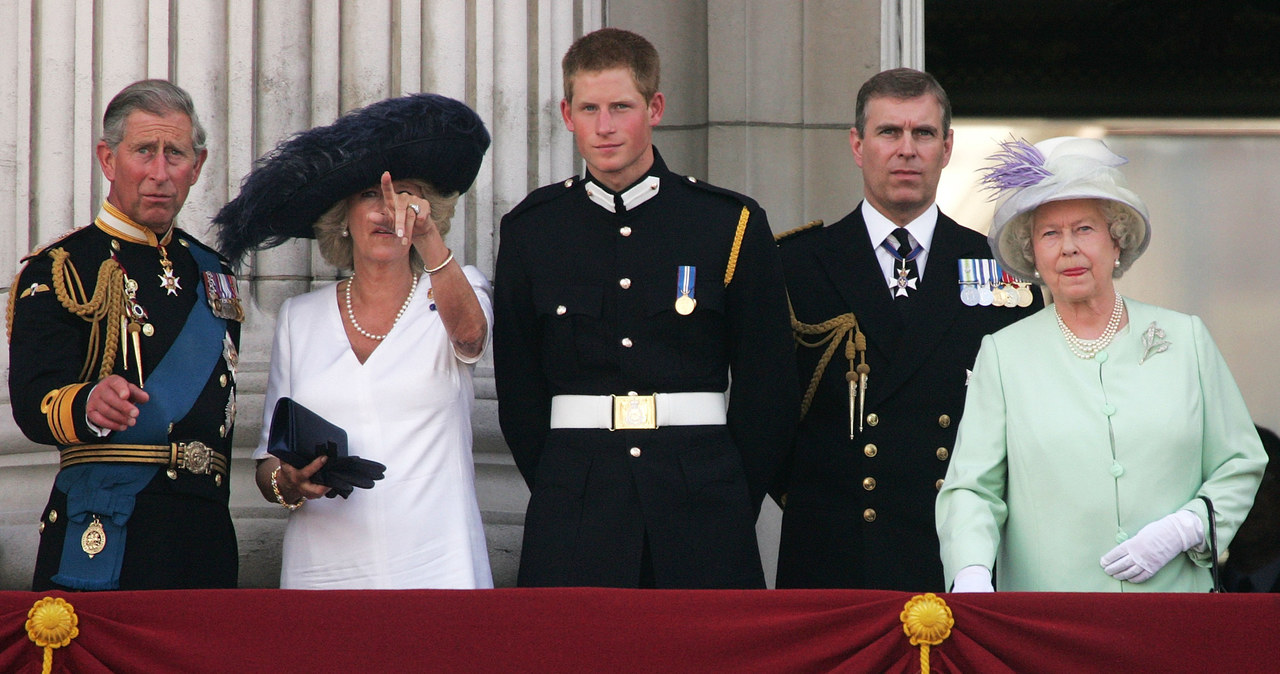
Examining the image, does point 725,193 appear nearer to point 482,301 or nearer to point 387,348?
point 482,301

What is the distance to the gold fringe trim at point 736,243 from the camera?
394 centimetres

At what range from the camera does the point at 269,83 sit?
4941 millimetres

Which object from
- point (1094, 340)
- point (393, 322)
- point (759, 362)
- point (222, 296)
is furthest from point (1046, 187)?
point (222, 296)

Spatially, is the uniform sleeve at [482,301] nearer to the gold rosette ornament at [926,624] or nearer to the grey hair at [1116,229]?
the grey hair at [1116,229]

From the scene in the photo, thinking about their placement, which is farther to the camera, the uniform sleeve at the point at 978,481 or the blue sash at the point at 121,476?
the blue sash at the point at 121,476

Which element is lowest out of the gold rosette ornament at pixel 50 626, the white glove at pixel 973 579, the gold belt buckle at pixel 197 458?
the gold rosette ornament at pixel 50 626

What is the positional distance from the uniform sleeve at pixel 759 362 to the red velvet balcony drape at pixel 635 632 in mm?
918

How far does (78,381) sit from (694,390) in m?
1.36

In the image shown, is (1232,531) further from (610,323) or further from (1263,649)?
(610,323)

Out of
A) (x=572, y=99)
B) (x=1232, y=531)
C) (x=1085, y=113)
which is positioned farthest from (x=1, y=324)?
(x=1085, y=113)

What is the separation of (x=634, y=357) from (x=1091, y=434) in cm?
100

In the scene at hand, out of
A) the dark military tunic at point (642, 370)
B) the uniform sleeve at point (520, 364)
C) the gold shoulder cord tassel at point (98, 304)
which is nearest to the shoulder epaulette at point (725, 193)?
the dark military tunic at point (642, 370)

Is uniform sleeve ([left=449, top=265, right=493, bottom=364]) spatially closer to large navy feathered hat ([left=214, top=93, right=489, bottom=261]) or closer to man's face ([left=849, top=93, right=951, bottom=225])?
large navy feathered hat ([left=214, top=93, right=489, bottom=261])

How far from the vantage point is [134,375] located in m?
3.92
